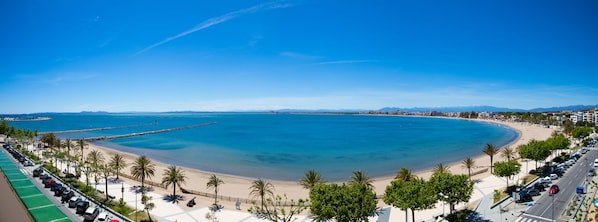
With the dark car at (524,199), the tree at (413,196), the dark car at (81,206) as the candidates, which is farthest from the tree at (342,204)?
the dark car at (81,206)

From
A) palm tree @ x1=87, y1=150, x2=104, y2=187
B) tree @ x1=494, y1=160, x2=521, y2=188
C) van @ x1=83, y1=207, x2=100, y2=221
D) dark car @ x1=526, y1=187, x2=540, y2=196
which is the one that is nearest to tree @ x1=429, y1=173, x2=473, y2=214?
dark car @ x1=526, y1=187, x2=540, y2=196

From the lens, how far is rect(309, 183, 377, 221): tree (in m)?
24.7

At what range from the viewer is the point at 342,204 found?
25.0 meters

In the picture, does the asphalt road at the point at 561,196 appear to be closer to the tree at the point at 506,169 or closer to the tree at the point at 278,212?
the tree at the point at 506,169

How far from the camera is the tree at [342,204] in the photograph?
24.7m

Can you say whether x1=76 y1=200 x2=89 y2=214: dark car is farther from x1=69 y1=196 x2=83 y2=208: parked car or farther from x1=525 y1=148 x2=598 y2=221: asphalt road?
x1=525 y1=148 x2=598 y2=221: asphalt road

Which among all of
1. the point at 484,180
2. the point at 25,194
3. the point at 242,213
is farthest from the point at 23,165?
the point at 484,180

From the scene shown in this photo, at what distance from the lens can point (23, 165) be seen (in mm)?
55094

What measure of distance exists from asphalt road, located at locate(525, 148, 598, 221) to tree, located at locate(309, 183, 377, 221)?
20387 millimetres

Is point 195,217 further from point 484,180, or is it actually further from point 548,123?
point 548,123

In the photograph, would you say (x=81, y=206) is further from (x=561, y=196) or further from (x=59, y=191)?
(x=561, y=196)

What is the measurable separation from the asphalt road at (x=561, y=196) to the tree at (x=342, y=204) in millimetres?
20387

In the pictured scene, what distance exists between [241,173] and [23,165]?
39.9m

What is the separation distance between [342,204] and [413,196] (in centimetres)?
760
